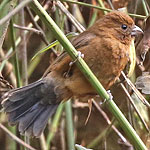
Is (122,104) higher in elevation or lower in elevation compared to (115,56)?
lower

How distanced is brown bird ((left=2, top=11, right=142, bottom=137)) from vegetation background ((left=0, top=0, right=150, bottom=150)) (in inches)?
4.4

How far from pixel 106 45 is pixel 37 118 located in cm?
71

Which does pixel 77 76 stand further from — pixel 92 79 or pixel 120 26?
pixel 92 79

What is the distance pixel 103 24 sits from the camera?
8.98 feet

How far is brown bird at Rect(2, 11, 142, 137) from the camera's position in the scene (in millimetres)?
2471

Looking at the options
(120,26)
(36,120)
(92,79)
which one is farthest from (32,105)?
(92,79)

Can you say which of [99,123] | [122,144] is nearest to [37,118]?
[122,144]

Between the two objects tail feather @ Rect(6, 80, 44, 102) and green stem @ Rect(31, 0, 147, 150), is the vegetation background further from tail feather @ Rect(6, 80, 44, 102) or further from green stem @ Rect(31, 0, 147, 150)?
green stem @ Rect(31, 0, 147, 150)

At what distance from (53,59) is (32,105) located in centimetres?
63

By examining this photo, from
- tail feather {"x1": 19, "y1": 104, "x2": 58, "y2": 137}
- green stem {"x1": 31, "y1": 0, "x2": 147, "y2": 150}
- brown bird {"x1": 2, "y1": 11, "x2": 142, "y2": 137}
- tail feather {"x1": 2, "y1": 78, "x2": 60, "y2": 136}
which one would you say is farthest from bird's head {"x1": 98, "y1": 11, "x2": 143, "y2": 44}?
green stem {"x1": 31, "y1": 0, "x2": 147, "y2": 150}

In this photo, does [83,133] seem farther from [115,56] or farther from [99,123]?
[115,56]

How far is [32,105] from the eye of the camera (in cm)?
270

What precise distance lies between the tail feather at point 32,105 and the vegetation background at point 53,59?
0.11 meters

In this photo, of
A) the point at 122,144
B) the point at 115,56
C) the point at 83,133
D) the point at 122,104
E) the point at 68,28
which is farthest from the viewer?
the point at 83,133
